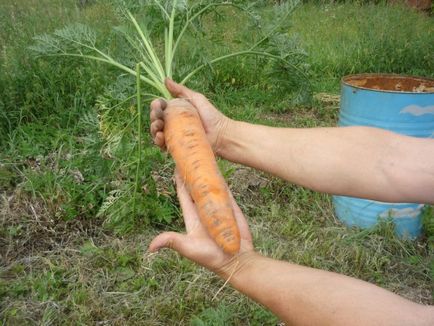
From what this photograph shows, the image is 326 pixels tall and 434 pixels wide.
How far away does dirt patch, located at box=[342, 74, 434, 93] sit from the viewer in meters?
2.46

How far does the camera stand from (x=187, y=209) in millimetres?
1633

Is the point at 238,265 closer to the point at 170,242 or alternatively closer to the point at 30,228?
the point at 170,242

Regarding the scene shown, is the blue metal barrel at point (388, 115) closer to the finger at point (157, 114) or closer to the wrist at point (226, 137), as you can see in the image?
the wrist at point (226, 137)

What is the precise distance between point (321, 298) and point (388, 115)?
4.52 feet

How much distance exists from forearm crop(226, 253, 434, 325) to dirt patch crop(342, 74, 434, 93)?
1487 mm

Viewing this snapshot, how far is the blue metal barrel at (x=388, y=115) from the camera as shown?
7.27ft

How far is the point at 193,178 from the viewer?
170 centimetres

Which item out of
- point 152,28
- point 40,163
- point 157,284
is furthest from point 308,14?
point 157,284

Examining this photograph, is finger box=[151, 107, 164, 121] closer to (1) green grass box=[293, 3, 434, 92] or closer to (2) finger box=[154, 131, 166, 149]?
(2) finger box=[154, 131, 166, 149]

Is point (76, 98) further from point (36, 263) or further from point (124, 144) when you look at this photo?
point (36, 263)

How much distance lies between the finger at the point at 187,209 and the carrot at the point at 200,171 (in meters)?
0.03

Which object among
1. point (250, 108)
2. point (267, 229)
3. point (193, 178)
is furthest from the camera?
point (250, 108)

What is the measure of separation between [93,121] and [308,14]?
480cm

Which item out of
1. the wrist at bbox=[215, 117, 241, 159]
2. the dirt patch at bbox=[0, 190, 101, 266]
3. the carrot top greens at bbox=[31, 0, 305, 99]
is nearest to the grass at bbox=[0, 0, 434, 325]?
the dirt patch at bbox=[0, 190, 101, 266]
